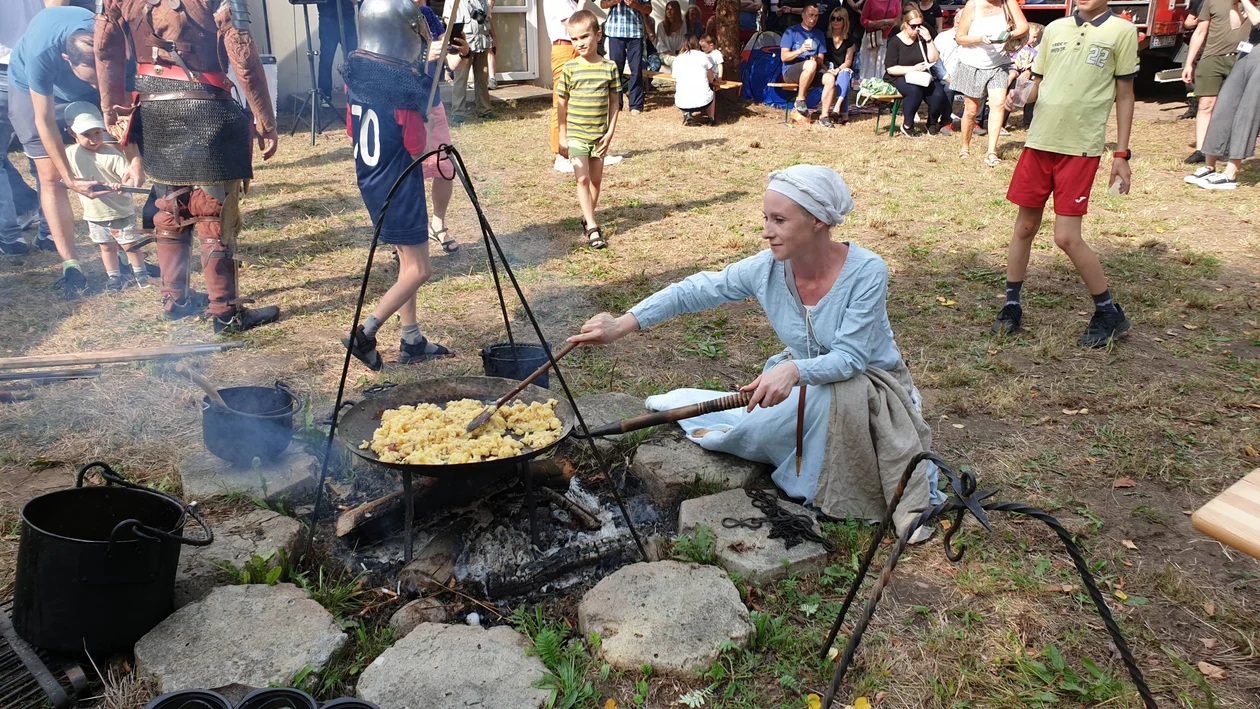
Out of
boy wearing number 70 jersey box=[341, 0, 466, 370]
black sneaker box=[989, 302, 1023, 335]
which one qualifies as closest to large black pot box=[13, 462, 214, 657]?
boy wearing number 70 jersey box=[341, 0, 466, 370]

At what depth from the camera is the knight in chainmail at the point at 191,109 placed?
16.9 feet

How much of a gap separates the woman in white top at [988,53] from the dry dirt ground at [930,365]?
69 cm

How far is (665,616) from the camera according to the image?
3.00 m

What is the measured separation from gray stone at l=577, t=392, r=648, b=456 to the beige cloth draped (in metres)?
1.07

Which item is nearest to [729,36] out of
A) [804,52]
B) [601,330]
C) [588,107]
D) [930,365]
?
[804,52]

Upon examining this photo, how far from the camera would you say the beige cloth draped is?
3562 mm

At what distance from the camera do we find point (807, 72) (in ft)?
43.6

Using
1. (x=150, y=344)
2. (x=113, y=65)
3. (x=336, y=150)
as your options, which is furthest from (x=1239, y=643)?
(x=336, y=150)

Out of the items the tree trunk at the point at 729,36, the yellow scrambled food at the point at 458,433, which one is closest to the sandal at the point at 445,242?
the yellow scrambled food at the point at 458,433

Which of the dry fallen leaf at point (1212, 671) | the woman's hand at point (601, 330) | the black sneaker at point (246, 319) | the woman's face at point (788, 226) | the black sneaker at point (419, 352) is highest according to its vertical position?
the woman's face at point (788, 226)

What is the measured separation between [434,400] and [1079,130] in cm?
422

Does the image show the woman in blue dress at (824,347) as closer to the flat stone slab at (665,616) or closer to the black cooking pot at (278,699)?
the flat stone slab at (665,616)

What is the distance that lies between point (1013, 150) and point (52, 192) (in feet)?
36.0

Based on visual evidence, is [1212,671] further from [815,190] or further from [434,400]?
[434,400]
